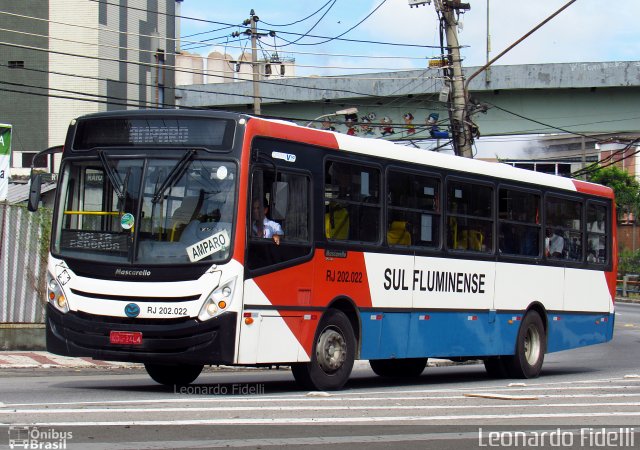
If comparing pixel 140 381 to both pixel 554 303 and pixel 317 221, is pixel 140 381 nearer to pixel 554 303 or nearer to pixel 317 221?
pixel 317 221

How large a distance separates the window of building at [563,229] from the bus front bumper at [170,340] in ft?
27.0

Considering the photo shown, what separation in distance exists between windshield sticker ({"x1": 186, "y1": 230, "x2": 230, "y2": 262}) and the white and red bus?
15 mm

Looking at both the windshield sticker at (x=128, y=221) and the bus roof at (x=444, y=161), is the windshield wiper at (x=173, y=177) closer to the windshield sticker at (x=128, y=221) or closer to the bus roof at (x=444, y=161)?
the windshield sticker at (x=128, y=221)

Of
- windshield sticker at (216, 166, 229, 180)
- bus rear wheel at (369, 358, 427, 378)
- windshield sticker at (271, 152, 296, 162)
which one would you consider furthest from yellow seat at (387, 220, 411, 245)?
bus rear wheel at (369, 358, 427, 378)

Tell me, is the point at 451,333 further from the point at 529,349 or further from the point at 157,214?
the point at 157,214

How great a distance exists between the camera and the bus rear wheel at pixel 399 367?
17422 millimetres

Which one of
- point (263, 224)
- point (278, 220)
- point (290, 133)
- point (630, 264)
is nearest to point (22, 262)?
point (290, 133)

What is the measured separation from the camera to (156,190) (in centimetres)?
1188

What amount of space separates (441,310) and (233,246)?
15.5 feet

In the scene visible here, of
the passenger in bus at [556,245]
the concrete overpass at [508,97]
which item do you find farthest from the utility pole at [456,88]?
the concrete overpass at [508,97]

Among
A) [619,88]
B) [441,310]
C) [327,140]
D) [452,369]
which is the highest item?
[619,88]

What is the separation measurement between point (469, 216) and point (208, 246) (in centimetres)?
566

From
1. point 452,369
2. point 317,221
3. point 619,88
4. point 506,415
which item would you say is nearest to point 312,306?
point 317,221

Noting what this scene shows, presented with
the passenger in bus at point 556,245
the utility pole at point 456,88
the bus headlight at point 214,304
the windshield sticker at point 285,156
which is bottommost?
the bus headlight at point 214,304
